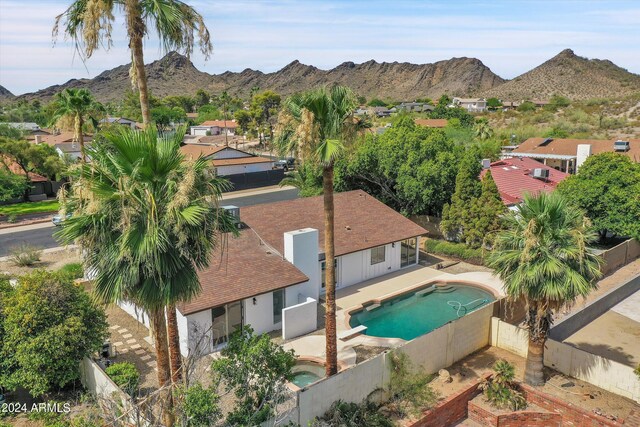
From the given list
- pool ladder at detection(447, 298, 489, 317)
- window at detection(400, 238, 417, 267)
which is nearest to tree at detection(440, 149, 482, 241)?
window at detection(400, 238, 417, 267)

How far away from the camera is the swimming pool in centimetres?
Result: 2150

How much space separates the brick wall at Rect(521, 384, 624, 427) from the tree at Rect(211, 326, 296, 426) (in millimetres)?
8273

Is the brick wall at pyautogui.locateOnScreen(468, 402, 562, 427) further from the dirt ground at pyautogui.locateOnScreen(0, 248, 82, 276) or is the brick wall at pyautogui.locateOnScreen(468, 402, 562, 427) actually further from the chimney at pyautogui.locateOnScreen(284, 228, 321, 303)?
the dirt ground at pyautogui.locateOnScreen(0, 248, 82, 276)

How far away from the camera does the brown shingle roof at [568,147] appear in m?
50.1

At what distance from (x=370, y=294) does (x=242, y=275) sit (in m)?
7.47

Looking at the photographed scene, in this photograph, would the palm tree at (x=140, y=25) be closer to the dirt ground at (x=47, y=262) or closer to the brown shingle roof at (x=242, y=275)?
the brown shingle roof at (x=242, y=275)

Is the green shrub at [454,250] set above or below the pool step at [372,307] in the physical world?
above

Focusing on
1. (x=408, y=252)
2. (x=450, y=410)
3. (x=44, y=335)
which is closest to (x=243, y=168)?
(x=408, y=252)

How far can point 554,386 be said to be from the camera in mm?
15969

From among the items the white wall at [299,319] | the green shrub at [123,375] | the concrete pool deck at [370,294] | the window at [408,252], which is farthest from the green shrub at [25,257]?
the window at [408,252]

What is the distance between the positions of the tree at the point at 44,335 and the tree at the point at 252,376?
511 cm

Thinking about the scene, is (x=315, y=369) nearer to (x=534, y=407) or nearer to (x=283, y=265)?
(x=283, y=265)

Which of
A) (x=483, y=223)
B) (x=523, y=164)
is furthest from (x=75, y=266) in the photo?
(x=523, y=164)

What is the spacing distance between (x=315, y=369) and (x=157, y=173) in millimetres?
10238
